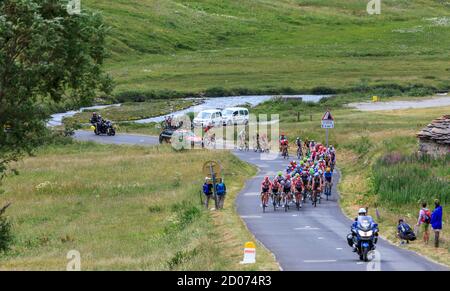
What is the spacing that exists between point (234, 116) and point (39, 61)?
54.0 metres

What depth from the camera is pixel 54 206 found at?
44625mm

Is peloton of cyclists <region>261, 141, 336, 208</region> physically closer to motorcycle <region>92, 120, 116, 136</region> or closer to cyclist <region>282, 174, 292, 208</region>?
cyclist <region>282, 174, 292, 208</region>

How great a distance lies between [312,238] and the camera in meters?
32.0

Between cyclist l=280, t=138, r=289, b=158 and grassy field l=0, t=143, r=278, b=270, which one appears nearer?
grassy field l=0, t=143, r=278, b=270

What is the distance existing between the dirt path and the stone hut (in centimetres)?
3879

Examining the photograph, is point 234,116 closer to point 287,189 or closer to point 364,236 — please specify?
point 287,189

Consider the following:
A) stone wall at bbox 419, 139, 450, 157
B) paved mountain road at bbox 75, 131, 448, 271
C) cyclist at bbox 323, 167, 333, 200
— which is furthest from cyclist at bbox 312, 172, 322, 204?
stone wall at bbox 419, 139, 450, 157

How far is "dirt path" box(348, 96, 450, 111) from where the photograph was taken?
8894cm

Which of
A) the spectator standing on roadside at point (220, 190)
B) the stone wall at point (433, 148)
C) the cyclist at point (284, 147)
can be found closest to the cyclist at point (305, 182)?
the spectator standing on roadside at point (220, 190)

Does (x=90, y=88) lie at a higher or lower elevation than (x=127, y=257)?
higher

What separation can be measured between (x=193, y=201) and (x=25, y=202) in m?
9.03

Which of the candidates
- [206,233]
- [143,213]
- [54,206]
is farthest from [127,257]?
[54,206]

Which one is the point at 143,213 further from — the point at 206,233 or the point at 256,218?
the point at 206,233

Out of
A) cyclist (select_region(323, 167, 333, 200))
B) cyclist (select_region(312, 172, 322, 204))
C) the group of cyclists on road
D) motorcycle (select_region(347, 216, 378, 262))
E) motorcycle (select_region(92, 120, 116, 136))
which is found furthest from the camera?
motorcycle (select_region(92, 120, 116, 136))
